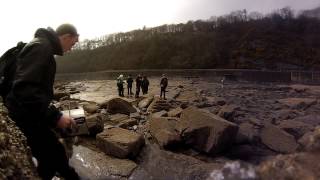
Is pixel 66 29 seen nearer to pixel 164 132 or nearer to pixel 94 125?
pixel 94 125

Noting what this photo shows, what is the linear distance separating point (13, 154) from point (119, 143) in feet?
22.0

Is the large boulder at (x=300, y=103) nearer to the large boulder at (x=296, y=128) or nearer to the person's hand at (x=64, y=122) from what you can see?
→ the large boulder at (x=296, y=128)

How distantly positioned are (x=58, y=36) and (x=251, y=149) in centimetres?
995

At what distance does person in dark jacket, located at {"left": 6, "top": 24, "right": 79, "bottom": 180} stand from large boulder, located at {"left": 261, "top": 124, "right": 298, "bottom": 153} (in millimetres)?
9635

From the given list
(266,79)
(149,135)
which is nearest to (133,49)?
(266,79)

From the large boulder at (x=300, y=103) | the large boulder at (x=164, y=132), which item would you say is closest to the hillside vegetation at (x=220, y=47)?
the large boulder at (x=300, y=103)

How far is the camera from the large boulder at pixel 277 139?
1225cm

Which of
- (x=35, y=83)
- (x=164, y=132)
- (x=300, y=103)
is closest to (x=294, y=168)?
(x=35, y=83)

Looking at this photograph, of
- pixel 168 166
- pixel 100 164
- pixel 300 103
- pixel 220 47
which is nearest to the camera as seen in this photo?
pixel 100 164

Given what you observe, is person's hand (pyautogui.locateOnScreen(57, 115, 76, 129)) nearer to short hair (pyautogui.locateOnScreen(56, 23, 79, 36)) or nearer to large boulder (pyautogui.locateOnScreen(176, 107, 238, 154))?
short hair (pyautogui.locateOnScreen(56, 23, 79, 36))

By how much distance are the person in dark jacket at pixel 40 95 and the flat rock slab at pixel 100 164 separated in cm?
554

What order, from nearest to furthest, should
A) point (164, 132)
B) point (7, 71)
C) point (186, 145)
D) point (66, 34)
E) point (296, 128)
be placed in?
point (7, 71)
point (66, 34)
point (186, 145)
point (164, 132)
point (296, 128)

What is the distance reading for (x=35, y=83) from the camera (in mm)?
2979

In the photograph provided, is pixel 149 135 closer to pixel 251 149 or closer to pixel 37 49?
pixel 251 149
